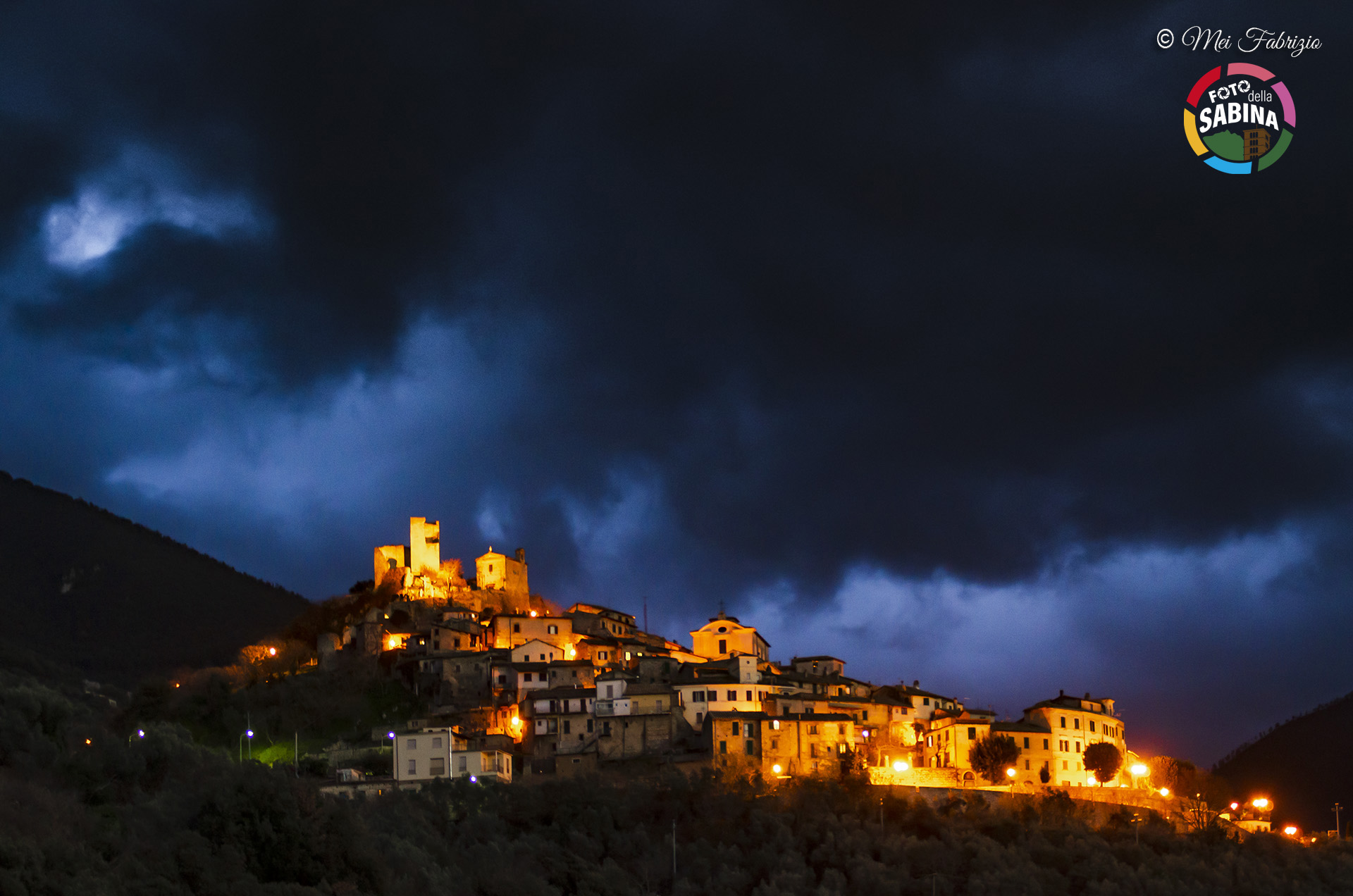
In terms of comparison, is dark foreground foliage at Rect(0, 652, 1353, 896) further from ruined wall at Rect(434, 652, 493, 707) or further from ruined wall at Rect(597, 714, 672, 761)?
ruined wall at Rect(434, 652, 493, 707)

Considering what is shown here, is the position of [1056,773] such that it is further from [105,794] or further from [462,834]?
[105,794]

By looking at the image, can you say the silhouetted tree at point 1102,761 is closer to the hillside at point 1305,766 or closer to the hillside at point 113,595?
the hillside at point 1305,766

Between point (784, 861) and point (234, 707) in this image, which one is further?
point (234, 707)

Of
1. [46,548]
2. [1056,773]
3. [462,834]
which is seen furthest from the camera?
[46,548]

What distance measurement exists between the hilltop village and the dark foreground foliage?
11.5 feet

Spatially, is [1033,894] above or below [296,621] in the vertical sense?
below

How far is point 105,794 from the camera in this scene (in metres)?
47.7

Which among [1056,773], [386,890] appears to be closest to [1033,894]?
[1056,773]

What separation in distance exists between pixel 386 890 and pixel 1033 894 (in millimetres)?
25327

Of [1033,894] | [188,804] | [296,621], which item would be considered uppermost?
[296,621]

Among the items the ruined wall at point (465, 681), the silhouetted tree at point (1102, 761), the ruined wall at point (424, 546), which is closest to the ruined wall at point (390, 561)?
the ruined wall at point (424, 546)

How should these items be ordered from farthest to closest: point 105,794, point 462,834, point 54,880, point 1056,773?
point 1056,773 → point 462,834 → point 105,794 → point 54,880

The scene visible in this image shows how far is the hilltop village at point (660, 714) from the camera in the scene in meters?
62.6

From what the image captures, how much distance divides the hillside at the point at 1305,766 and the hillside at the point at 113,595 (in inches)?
3111
